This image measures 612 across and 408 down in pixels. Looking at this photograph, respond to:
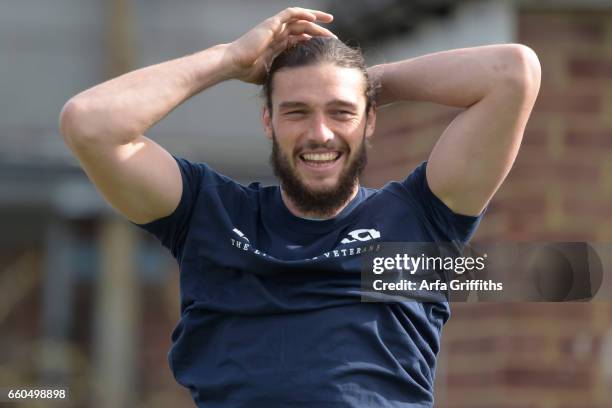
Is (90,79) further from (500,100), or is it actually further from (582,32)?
(500,100)

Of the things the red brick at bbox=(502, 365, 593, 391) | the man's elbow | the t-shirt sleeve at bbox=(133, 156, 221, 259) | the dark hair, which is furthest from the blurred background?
the man's elbow

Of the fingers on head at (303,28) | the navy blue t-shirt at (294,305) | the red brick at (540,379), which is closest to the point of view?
the navy blue t-shirt at (294,305)

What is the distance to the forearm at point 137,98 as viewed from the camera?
142 inches

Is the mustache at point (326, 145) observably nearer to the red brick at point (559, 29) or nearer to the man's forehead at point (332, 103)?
the man's forehead at point (332, 103)

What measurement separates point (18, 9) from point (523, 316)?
9.65 metres

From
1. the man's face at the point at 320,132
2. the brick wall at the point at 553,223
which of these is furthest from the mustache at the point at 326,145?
the brick wall at the point at 553,223

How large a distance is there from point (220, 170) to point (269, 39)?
842cm

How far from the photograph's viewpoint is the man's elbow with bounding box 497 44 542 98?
3.63 meters

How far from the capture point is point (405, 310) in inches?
139

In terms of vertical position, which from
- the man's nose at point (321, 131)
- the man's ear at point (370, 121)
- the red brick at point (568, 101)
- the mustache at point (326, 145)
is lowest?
the mustache at point (326, 145)

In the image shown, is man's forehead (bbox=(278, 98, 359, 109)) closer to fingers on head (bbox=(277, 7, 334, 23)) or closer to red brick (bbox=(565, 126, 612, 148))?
fingers on head (bbox=(277, 7, 334, 23))

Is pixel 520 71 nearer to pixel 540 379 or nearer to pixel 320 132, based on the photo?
pixel 320 132

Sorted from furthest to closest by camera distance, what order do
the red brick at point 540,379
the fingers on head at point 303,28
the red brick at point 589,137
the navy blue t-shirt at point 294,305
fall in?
the red brick at point 589,137, the red brick at point 540,379, the fingers on head at point 303,28, the navy blue t-shirt at point 294,305

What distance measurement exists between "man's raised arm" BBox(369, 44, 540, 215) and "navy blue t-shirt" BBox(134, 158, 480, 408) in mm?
66
